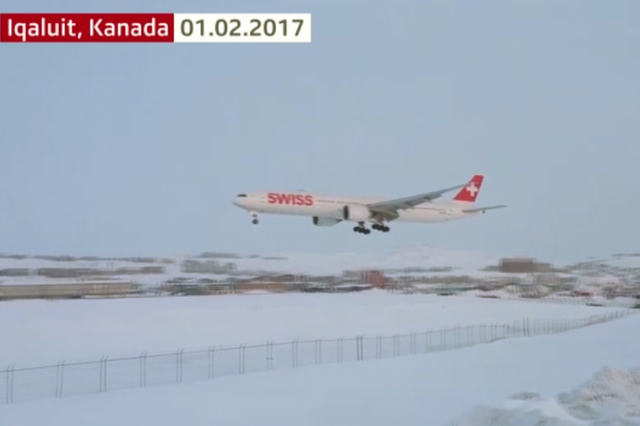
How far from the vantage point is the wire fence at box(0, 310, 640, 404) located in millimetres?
23688

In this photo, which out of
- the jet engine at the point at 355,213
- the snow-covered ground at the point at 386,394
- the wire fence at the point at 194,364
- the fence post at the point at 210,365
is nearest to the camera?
the snow-covered ground at the point at 386,394

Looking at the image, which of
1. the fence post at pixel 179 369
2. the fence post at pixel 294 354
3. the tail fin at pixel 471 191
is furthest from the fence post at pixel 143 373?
the tail fin at pixel 471 191

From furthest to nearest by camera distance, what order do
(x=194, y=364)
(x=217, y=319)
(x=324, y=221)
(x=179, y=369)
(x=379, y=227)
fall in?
(x=217, y=319) → (x=379, y=227) → (x=324, y=221) → (x=194, y=364) → (x=179, y=369)

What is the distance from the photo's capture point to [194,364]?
2972cm

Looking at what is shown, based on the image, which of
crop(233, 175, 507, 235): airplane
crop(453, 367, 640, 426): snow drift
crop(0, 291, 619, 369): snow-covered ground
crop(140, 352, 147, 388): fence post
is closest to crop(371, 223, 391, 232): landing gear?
crop(233, 175, 507, 235): airplane

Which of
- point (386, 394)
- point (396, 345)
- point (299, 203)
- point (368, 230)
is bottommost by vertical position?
point (396, 345)

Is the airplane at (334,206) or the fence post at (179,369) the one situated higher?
the airplane at (334,206)

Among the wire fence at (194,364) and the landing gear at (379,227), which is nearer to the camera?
the wire fence at (194,364)

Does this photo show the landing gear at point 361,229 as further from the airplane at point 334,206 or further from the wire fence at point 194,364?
the wire fence at point 194,364

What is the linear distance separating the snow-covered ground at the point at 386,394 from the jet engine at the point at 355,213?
9.19 meters

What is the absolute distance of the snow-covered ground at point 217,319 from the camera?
38.1 m

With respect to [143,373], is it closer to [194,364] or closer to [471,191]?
[194,364]

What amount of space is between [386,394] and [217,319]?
35.4 meters

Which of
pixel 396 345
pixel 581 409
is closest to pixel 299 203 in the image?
pixel 396 345
